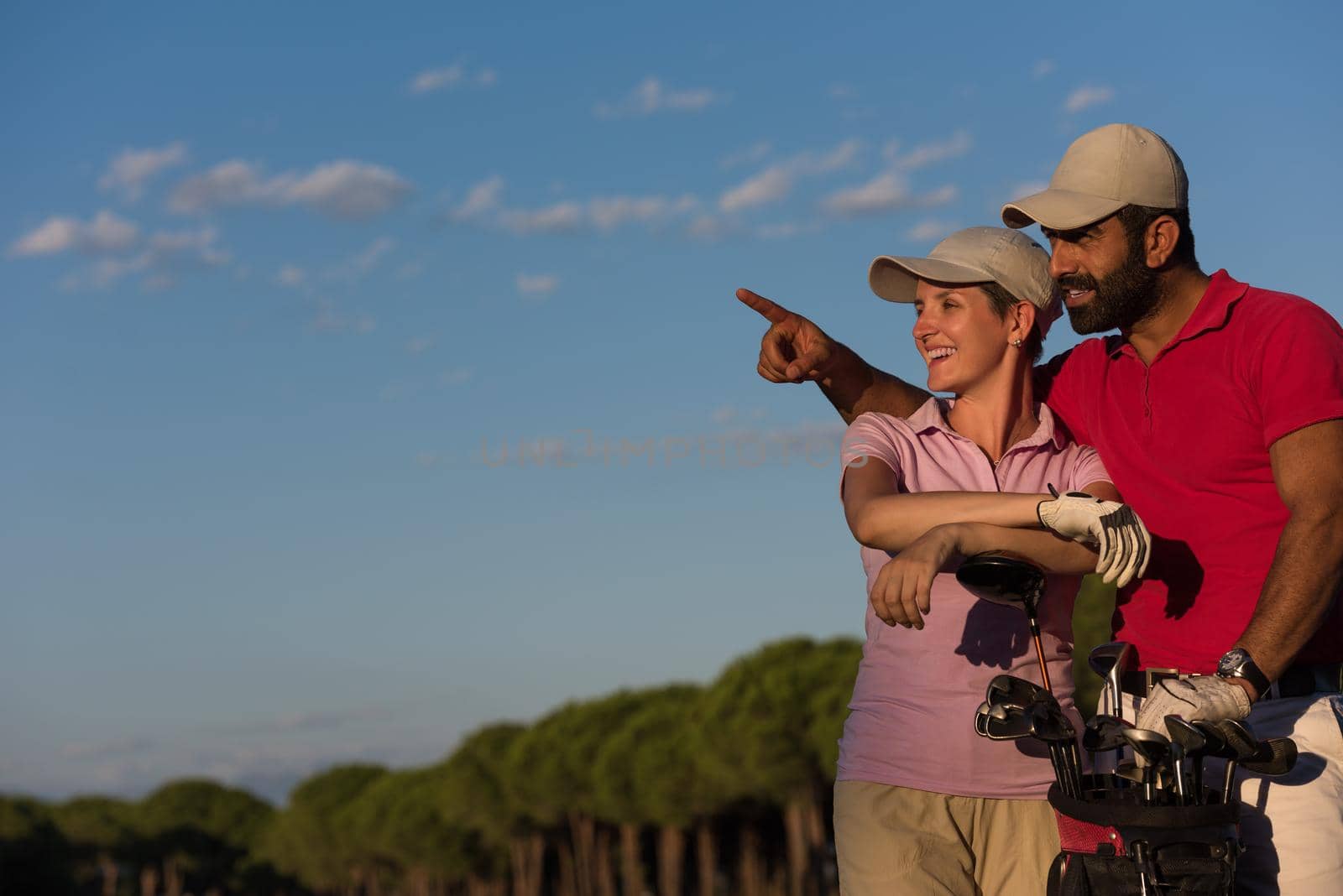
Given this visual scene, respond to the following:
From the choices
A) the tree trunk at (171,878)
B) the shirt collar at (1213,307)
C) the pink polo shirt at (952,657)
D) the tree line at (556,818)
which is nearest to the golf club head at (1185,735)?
the pink polo shirt at (952,657)

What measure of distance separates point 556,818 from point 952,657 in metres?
48.8

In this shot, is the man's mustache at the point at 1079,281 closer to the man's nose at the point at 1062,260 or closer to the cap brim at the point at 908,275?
the man's nose at the point at 1062,260

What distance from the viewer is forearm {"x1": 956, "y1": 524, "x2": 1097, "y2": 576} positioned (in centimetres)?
450

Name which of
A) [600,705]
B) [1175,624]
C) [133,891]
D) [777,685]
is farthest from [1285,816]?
[133,891]

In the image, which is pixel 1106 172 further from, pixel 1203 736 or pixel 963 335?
pixel 1203 736

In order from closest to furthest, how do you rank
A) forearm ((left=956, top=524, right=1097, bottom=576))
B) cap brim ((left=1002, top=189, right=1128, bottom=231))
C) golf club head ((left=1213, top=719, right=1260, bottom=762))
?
golf club head ((left=1213, top=719, right=1260, bottom=762))
forearm ((left=956, top=524, right=1097, bottom=576))
cap brim ((left=1002, top=189, right=1128, bottom=231))

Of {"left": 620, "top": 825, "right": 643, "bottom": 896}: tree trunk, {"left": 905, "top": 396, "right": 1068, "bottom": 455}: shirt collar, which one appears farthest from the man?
{"left": 620, "top": 825, "right": 643, "bottom": 896}: tree trunk

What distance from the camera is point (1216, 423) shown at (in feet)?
15.4

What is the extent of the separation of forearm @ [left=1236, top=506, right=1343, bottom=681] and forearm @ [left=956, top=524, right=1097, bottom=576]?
1.71ft

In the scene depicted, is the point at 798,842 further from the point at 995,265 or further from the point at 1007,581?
the point at 1007,581

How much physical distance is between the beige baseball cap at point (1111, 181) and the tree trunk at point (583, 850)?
48.1m

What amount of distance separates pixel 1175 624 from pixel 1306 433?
73 centimetres

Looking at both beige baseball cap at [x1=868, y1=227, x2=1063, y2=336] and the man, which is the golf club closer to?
the man

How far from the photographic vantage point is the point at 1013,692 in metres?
4.22
